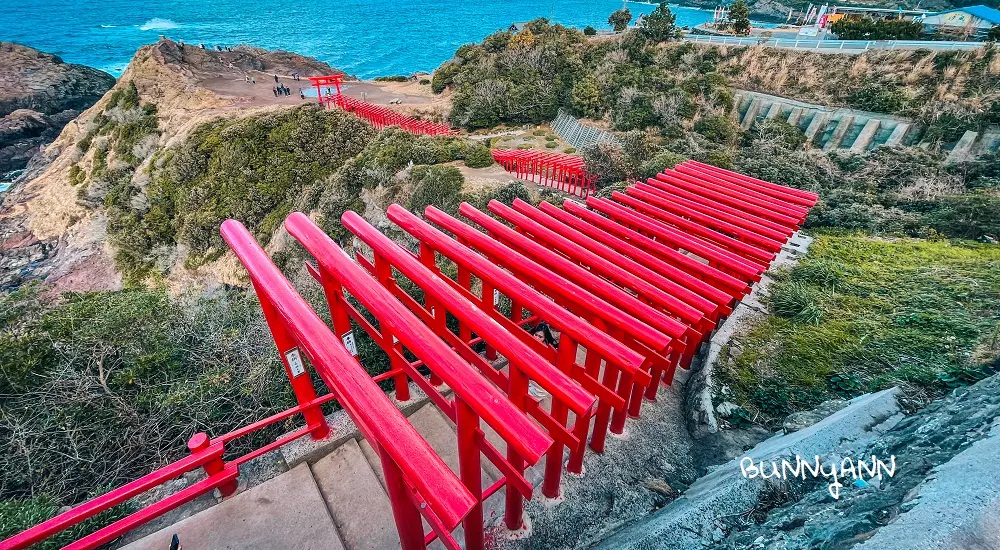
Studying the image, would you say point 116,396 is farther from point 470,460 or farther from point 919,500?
point 919,500

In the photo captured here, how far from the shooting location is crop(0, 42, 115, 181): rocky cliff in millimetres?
31875

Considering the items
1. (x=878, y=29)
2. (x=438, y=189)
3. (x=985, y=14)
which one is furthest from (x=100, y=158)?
(x=985, y=14)

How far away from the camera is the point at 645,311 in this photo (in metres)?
3.42

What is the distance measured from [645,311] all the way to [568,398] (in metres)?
1.45

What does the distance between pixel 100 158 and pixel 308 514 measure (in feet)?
104

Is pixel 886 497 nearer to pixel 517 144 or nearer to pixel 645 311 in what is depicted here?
pixel 645 311

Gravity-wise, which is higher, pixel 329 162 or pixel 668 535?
pixel 668 535

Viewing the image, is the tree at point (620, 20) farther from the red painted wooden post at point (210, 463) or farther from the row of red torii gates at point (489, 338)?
the red painted wooden post at point (210, 463)

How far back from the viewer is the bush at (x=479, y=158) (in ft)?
52.1

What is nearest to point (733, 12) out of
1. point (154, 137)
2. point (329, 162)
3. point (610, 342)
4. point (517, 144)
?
point (517, 144)

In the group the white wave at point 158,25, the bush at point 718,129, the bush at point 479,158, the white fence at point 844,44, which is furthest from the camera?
the white wave at point 158,25

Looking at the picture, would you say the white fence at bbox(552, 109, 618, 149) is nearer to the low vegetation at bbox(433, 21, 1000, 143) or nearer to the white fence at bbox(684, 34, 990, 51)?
the low vegetation at bbox(433, 21, 1000, 143)

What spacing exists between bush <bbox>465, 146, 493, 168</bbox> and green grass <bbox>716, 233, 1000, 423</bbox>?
37.2ft

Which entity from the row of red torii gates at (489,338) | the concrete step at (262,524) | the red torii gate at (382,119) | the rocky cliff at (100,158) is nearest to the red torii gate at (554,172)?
the red torii gate at (382,119)
